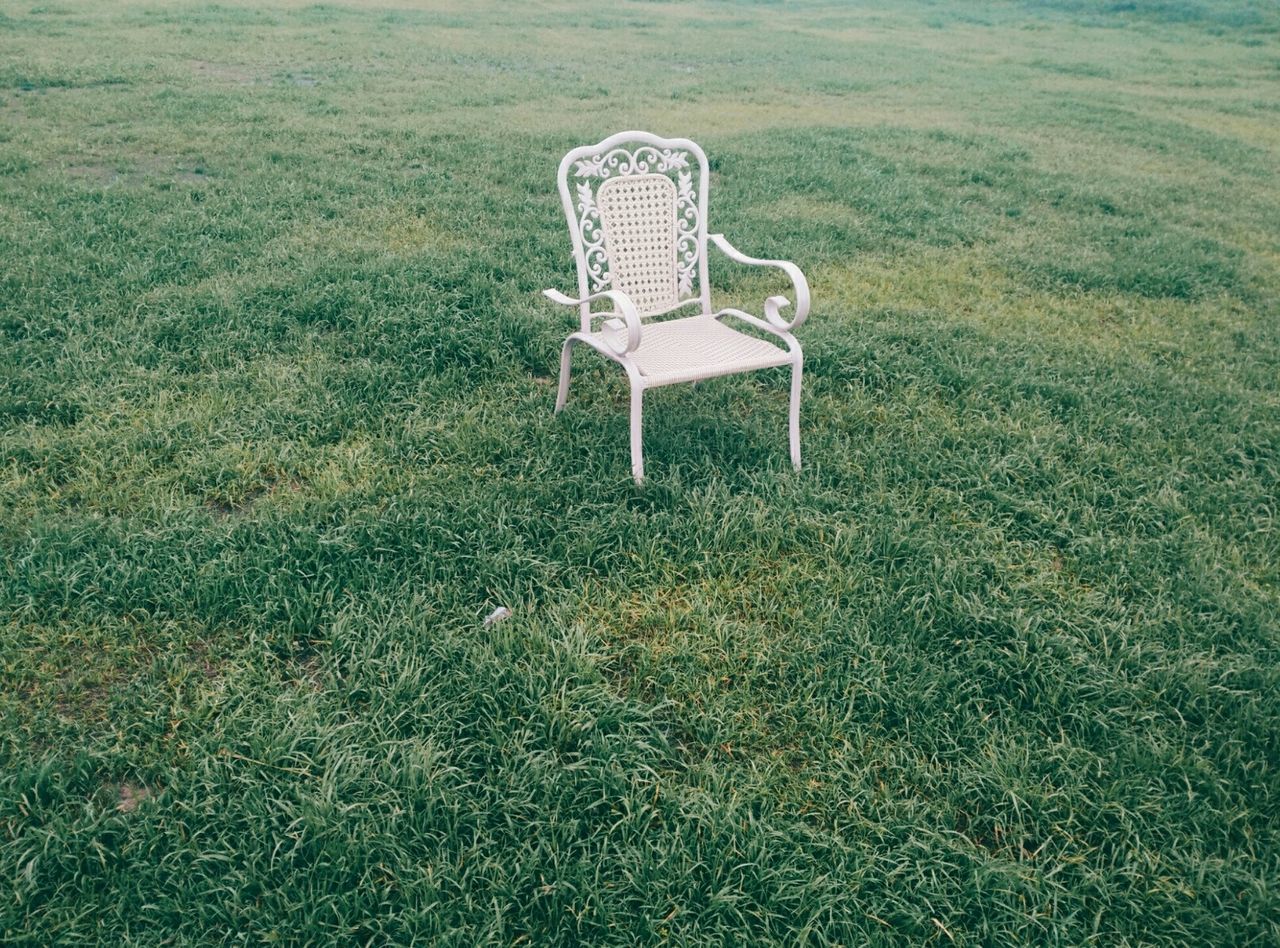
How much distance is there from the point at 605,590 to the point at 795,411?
1.36m

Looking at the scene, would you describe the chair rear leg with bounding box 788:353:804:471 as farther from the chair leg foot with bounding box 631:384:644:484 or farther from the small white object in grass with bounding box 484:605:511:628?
the small white object in grass with bounding box 484:605:511:628

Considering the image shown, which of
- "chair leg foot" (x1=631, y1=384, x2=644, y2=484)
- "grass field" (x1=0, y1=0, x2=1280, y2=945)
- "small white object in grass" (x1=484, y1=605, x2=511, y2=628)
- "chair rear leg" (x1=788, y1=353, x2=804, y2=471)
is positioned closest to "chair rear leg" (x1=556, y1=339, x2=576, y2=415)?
"grass field" (x1=0, y1=0, x2=1280, y2=945)

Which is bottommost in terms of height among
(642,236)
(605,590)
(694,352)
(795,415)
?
(605,590)

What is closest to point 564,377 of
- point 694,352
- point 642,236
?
point 694,352

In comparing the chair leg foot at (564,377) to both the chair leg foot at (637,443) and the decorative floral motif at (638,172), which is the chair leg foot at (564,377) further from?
the chair leg foot at (637,443)

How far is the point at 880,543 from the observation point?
3.44m

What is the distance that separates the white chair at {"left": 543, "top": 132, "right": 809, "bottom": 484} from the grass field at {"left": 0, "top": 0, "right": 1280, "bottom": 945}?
1.44ft

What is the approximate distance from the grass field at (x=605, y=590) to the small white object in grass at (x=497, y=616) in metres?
0.04

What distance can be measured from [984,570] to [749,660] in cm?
113

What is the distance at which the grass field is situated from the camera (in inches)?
86.7

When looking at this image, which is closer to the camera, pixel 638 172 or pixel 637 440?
pixel 637 440

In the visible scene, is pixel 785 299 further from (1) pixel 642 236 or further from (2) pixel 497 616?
(2) pixel 497 616

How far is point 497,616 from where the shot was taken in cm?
299

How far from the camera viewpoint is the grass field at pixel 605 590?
2.20 metres
